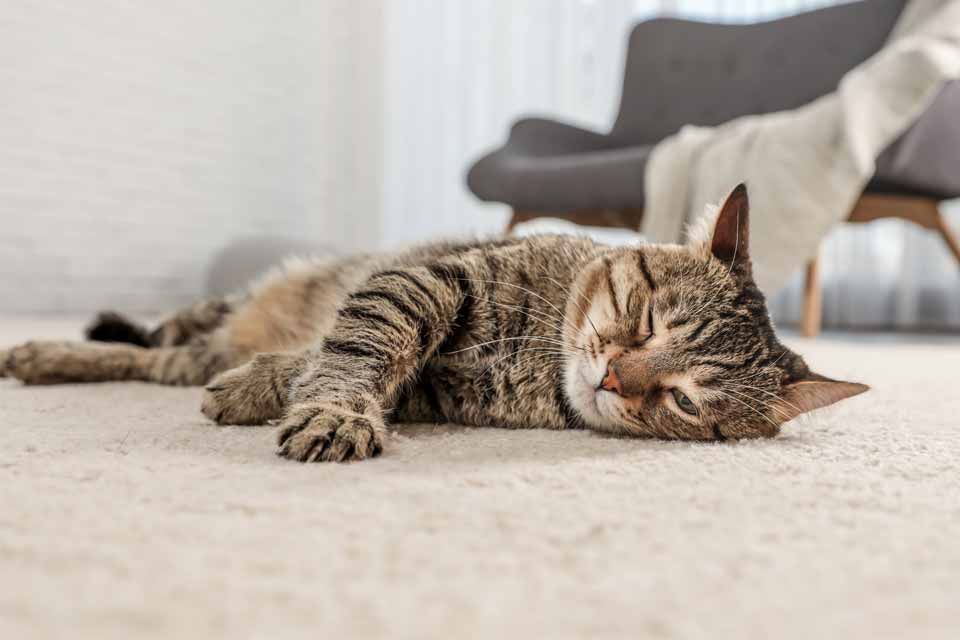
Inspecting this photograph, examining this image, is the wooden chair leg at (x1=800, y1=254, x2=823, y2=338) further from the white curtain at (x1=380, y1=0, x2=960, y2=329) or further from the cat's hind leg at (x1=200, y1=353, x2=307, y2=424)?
the cat's hind leg at (x1=200, y1=353, x2=307, y2=424)

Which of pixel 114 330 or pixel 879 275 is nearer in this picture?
pixel 114 330

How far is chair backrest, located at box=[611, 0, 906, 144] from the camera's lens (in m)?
3.22

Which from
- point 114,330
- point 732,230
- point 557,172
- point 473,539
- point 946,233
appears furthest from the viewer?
point 557,172

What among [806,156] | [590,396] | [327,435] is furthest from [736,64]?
[327,435]

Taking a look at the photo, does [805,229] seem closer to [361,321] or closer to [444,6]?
[361,321]

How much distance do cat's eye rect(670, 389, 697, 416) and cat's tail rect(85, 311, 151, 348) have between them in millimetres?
1170

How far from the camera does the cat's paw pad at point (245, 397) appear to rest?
1.00 m

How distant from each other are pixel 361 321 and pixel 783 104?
2.92 m

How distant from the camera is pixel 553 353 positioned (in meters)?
1.11

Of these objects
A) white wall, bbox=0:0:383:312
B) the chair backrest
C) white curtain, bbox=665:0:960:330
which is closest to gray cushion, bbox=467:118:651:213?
the chair backrest

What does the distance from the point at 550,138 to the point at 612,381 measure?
279cm

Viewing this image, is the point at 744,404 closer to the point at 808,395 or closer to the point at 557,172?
the point at 808,395

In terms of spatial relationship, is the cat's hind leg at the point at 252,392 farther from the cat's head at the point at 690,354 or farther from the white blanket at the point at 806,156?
the white blanket at the point at 806,156

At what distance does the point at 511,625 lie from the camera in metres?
0.43
